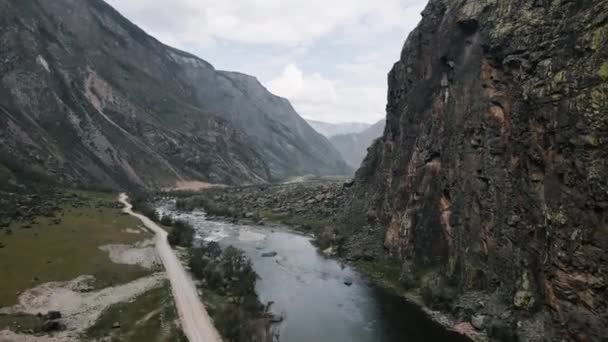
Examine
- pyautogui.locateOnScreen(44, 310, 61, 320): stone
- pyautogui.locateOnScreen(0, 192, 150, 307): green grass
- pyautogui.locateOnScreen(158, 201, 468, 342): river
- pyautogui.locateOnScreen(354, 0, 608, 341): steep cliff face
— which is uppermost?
pyautogui.locateOnScreen(354, 0, 608, 341): steep cliff face

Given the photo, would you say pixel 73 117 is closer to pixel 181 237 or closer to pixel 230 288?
pixel 181 237

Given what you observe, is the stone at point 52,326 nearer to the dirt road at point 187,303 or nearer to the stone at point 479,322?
the dirt road at point 187,303

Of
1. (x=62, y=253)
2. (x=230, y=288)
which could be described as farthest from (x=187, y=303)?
(x=62, y=253)

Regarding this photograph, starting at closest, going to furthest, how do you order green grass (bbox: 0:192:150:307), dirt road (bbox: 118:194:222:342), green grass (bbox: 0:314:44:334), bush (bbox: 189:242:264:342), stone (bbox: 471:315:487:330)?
green grass (bbox: 0:314:44:334) < dirt road (bbox: 118:194:222:342) < bush (bbox: 189:242:264:342) < stone (bbox: 471:315:487:330) < green grass (bbox: 0:192:150:307)

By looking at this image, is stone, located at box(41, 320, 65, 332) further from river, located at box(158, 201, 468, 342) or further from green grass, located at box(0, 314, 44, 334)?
river, located at box(158, 201, 468, 342)

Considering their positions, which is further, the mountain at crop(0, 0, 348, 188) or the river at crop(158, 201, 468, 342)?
the mountain at crop(0, 0, 348, 188)

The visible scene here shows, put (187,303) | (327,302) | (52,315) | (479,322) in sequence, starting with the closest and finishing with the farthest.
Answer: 1. (52,315)
2. (479,322)
3. (187,303)
4. (327,302)

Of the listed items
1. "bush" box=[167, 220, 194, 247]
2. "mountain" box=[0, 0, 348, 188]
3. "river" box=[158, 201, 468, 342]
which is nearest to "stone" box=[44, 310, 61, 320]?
"river" box=[158, 201, 468, 342]
